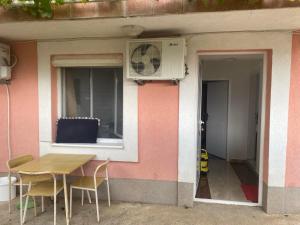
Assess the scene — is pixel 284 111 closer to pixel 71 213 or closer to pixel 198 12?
pixel 198 12

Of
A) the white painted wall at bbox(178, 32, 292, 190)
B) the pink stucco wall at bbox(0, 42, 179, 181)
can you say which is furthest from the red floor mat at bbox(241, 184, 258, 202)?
the pink stucco wall at bbox(0, 42, 179, 181)

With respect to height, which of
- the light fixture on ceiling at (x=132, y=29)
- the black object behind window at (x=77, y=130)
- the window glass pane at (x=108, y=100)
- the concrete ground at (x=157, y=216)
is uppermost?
the light fixture on ceiling at (x=132, y=29)

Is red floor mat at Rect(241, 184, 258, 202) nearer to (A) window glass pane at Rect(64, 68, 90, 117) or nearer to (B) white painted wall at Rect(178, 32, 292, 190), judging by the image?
(B) white painted wall at Rect(178, 32, 292, 190)

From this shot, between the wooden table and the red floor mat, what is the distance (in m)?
2.40

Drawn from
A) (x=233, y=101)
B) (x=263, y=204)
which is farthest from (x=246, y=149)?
(x=263, y=204)

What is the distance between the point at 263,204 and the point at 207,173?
1621mm

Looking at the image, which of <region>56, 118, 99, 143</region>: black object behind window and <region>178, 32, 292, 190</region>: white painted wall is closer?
<region>178, 32, 292, 190</region>: white painted wall

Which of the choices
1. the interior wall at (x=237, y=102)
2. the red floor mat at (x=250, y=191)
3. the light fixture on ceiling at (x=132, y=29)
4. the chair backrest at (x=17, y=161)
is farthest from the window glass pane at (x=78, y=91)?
the interior wall at (x=237, y=102)

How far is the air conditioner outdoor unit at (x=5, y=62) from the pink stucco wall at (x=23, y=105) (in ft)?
0.40

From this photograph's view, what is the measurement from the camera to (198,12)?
2459mm

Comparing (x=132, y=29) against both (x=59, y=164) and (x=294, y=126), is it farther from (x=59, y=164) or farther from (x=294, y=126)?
(x=294, y=126)

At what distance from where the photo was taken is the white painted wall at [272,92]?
3205mm

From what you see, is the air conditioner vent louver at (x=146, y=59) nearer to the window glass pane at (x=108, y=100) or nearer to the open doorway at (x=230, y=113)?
the window glass pane at (x=108, y=100)

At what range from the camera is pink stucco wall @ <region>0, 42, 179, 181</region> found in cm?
352
